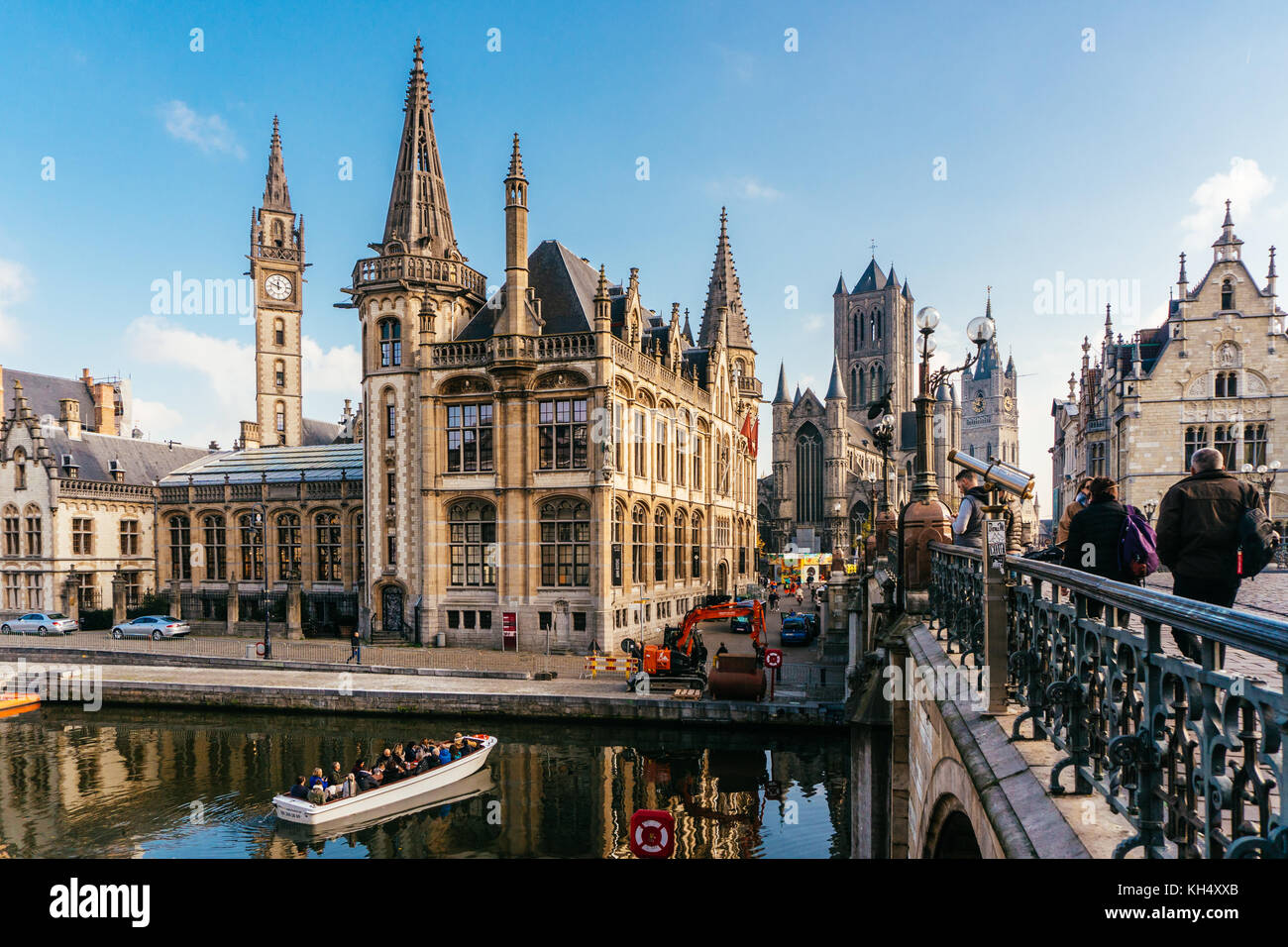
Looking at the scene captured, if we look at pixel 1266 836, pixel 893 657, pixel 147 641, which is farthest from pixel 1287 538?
pixel 147 641

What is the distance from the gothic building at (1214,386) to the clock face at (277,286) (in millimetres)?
53147

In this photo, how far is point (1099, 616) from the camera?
13.3 feet

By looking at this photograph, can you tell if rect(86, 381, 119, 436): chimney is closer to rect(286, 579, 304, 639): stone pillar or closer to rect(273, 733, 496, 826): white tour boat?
rect(286, 579, 304, 639): stone pillar

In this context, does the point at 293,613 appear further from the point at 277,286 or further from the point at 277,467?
the point at 277,286

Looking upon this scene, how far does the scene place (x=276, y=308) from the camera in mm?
55750

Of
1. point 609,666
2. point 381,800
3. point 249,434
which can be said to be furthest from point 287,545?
point 381,800

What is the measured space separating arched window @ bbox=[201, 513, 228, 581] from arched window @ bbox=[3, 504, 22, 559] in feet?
31.8

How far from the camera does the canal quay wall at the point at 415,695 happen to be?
2459 centimetres

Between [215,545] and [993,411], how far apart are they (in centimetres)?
Result: 14543

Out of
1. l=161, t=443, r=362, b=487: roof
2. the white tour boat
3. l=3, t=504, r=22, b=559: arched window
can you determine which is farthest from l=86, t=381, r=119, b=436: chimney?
the white tour boat

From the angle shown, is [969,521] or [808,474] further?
[808,474]

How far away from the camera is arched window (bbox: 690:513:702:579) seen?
4409 centimetres

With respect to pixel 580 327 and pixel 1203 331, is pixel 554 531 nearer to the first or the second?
pixel 580 327

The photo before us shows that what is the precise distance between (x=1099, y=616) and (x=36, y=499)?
5322 cm
